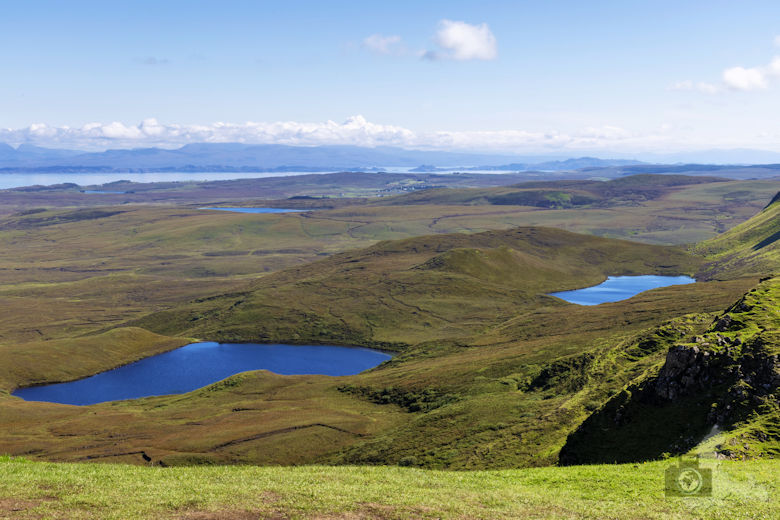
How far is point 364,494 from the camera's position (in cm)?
3562

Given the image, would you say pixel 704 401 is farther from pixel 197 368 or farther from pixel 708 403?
pixel 197 368

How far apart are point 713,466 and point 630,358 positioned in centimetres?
4730

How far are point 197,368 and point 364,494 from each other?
147346 mm

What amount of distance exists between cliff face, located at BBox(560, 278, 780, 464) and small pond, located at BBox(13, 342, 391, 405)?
362 ft

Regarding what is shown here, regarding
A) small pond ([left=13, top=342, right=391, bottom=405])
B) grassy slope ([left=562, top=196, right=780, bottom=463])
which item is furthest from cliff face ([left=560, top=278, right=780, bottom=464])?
small pond ([left=13, top=342, right=391, bottom=405])

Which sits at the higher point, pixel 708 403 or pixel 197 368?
pixel 708 403

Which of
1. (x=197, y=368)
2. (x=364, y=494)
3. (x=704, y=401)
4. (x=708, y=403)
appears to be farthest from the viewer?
(x=197, y=368)

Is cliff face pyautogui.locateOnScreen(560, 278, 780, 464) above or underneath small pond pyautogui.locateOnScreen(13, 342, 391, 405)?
above

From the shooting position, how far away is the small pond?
150000 millimetres

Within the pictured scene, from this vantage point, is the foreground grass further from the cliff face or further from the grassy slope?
the cliff face

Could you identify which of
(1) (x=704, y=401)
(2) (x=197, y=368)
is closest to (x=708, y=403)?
(1) (x=704, y=401)

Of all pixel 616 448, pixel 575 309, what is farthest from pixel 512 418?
pixel 575 309

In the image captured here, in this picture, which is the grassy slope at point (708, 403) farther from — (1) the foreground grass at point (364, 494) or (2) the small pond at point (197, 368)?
(2) the small pond at point (197, 368)

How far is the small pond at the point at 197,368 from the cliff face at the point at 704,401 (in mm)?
110203
